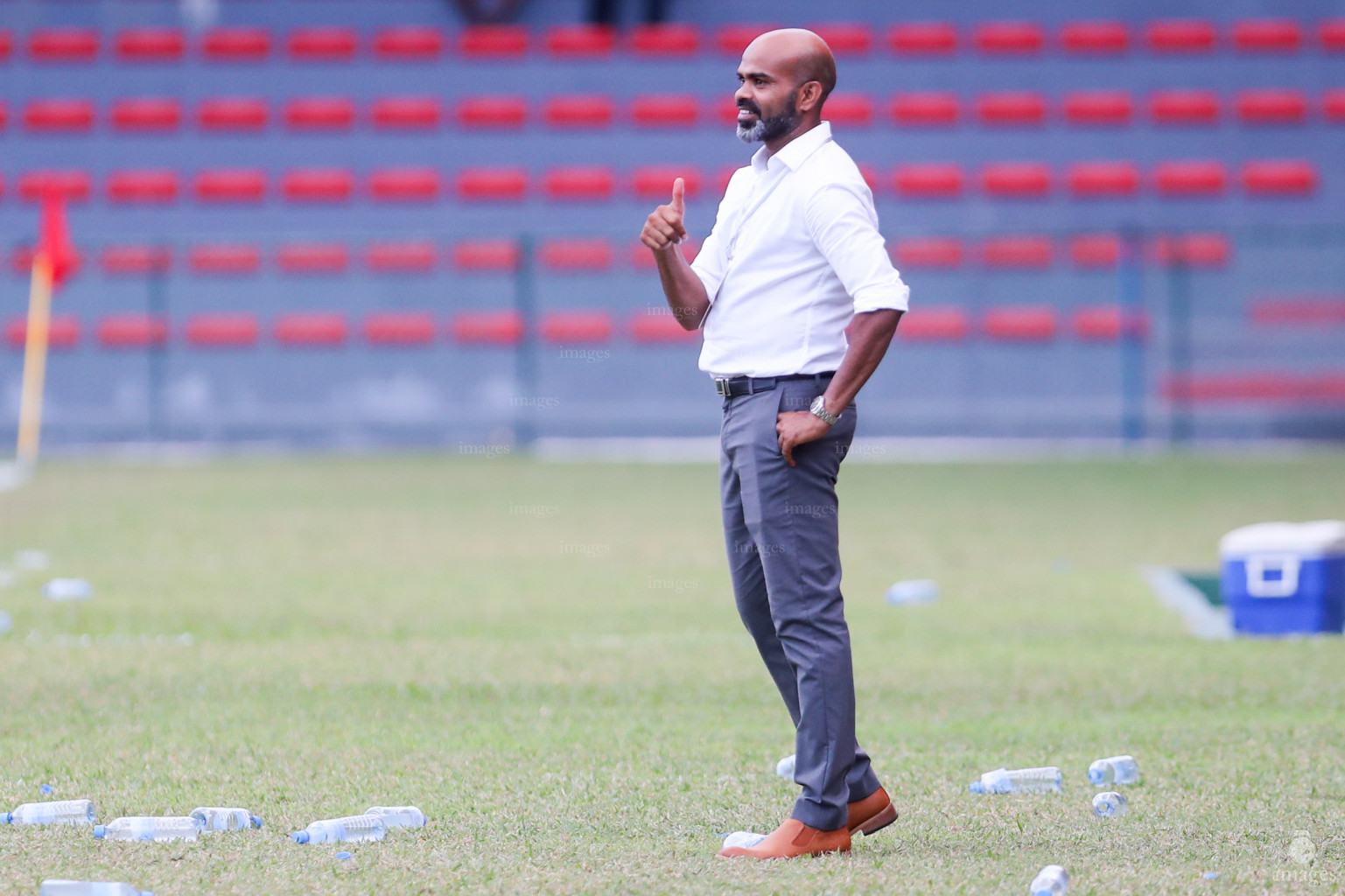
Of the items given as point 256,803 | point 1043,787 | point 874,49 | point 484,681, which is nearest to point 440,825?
point 256,803

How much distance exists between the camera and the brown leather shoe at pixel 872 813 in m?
3.24

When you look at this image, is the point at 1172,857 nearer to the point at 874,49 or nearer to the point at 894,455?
the point at 894,455

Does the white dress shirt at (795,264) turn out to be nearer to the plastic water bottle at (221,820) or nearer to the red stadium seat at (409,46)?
the plastic water bottle at (221,820)

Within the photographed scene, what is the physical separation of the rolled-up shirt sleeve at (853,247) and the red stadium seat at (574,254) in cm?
1475

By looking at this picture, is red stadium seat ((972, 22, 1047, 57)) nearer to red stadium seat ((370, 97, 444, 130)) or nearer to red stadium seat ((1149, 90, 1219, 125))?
red stadium seat ((1149, 90, 1219, 125))

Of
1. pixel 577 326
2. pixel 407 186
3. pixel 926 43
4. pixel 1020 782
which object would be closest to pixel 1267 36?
pixel 926 43

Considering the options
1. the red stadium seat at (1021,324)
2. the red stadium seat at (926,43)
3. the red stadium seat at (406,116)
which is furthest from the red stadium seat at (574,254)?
the red stadium seat at (926,43)

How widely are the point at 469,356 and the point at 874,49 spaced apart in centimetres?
597

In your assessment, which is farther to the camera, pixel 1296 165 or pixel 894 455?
pixel 1296 165

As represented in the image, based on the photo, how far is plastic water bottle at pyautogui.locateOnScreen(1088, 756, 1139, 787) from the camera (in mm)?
3816

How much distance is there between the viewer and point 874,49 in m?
20.0

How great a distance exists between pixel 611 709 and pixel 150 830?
1778 mm

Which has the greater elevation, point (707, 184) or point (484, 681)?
point (707, 184)

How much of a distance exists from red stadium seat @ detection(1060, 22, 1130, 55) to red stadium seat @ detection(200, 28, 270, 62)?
9.06 meters
